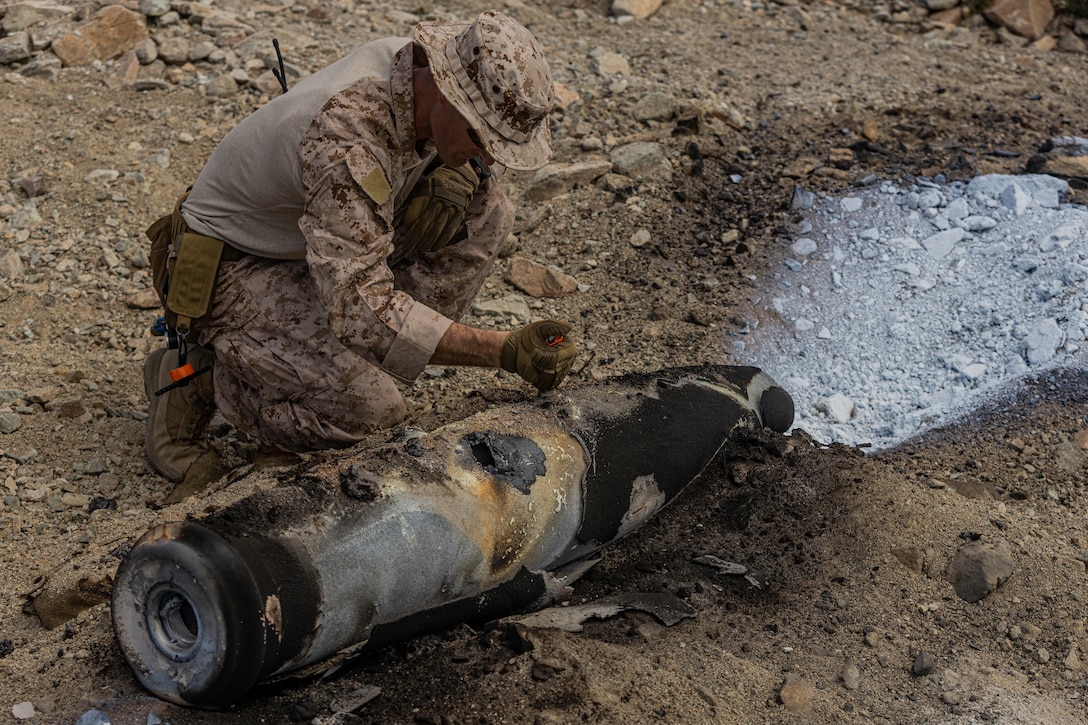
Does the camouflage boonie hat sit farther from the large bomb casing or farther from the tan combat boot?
the tan combat boot

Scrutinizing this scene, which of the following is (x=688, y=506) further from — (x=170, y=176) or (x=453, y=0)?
(x=453, y=0)

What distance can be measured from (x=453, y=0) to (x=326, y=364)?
148 inches

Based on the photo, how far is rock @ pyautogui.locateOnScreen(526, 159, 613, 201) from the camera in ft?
15.6

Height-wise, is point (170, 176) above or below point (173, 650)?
below

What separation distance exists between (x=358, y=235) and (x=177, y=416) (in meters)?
1.14

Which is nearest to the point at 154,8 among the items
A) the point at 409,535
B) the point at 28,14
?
the point at 28,14

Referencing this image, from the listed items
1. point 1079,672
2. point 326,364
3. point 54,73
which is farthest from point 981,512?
point 54,73

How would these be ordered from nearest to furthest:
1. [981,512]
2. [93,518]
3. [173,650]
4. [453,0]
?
1. [173,650]
2. [981,512]
3. [93,518]
4. [453,0]

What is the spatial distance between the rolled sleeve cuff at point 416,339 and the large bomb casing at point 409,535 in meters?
0.21

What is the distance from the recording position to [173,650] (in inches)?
80.4

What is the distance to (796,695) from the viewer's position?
88.2 inches

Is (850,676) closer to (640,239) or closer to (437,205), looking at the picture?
(437,205)

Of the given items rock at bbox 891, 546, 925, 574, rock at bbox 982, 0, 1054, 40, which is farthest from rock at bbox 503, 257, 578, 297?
rock at bbox 982, 0, 1054, 40

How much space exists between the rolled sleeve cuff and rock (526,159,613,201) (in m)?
2.13
